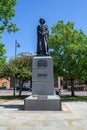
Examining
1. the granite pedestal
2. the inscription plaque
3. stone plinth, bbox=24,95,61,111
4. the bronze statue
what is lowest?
stone plinth, bbox=24,95,61,111

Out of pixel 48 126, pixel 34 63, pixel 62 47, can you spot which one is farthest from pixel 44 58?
pixel 62 47

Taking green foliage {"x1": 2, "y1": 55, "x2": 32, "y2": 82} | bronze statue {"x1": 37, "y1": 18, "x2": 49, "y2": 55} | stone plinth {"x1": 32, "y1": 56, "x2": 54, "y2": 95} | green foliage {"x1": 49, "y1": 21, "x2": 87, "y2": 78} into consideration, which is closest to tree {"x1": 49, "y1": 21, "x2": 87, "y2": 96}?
green foliage {"x1": 49, "y1": 21, "x2": 87, "y2": 78}

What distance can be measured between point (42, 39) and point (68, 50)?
7.70 m

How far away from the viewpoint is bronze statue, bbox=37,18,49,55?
16734 mm

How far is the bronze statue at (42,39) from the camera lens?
54.9 ft

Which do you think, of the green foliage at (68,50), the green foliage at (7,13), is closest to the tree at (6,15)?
the green foliage at (7,13)

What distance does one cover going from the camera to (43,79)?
15797mm

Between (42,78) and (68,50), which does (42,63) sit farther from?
(68,50)

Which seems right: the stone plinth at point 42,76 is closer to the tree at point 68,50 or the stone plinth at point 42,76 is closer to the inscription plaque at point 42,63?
the inscription plaque at point 42,63

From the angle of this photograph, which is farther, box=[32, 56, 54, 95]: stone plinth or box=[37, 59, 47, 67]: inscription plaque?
box=[37, 59, 47, 67]: inscription plaque

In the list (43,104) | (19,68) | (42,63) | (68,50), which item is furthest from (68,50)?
(43,104)

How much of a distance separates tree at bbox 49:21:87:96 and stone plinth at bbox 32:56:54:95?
8.29 meters

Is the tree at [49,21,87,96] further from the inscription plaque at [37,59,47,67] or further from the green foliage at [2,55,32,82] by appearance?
the inscription plaque at [37,59,47,67]

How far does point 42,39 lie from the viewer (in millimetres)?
16891
